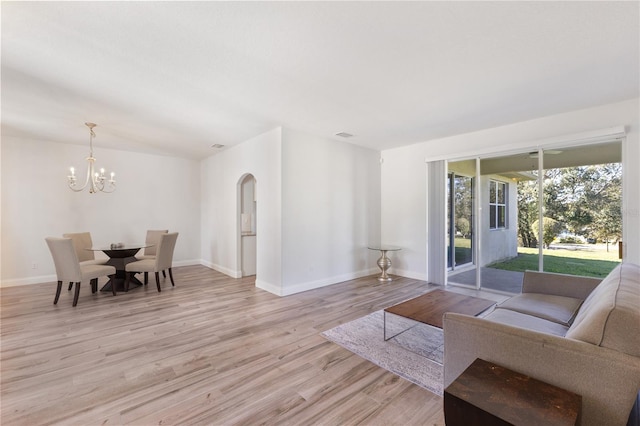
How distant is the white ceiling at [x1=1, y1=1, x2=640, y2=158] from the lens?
6.20ft

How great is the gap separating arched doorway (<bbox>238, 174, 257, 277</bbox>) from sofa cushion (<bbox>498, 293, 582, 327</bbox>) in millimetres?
4497

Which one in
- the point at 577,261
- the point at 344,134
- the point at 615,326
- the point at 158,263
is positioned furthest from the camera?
the point at 344,134

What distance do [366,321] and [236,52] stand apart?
311cm

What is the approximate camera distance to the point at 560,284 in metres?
2.79

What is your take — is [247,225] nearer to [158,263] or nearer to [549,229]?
[158,263]

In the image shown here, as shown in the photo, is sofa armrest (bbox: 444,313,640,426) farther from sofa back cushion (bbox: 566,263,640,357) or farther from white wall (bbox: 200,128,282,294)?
white wall (bbox: 200,128,282,294)

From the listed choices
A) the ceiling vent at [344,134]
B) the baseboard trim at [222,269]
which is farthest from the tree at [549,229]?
the baseboard trim at [222,269]

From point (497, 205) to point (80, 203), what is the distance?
8.25m

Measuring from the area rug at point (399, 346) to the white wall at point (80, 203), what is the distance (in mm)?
5286

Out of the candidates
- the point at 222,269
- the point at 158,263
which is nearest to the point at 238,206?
the point at 222,269

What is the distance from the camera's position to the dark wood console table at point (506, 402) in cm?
104

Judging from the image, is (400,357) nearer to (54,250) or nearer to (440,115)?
(440,115)

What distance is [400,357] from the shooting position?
2.49 meters

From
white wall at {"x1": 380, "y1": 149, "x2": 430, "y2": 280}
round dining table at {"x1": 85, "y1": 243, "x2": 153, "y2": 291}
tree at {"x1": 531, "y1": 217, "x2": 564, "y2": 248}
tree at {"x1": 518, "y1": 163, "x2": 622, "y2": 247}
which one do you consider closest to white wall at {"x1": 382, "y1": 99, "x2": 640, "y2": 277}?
white wall at {"x1": 380, "y1": 149, "x2": 430, "y2": 280}
